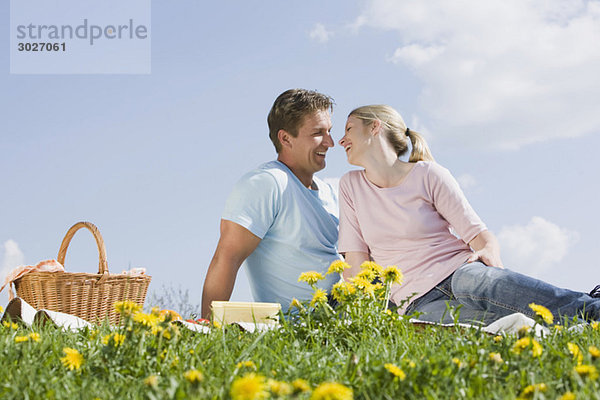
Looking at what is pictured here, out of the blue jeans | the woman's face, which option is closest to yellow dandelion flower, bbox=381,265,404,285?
the blue jeans

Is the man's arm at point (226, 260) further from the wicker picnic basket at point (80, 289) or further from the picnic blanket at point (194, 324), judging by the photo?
the picnic blanket at point (194, 324)

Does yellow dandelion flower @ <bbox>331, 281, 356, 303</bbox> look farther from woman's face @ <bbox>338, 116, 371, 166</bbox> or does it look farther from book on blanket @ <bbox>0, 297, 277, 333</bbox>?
woman's face @ <bbox>338, 116, 371, 166</bbox>

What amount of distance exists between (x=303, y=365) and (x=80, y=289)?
2406 mm

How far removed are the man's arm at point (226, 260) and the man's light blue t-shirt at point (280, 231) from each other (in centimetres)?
6

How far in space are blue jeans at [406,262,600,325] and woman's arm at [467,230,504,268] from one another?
10 cm

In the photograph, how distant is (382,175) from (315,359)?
6.91ft

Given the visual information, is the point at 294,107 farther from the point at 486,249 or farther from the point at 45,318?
the point at 45,318

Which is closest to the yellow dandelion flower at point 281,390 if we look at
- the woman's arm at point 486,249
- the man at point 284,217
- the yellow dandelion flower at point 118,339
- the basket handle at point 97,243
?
the yellow dandelion flower at point 118,339

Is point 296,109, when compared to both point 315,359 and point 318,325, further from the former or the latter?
point 315,359

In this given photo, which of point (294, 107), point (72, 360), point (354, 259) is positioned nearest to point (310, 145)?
point (294, 107)

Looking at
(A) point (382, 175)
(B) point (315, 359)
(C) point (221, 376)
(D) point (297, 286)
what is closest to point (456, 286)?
(A) point (382, 175)

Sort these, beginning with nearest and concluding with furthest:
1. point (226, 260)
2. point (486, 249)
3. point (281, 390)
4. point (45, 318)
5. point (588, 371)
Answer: point (281, 390) < point (588, 371) < point (45, 318) < point (486, 249) < point (226, 260)

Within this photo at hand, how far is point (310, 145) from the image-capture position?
14.2 feet

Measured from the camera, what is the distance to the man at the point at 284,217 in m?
3.77
